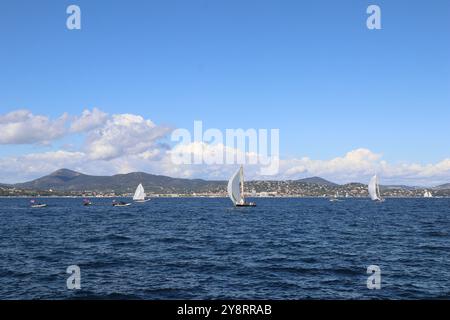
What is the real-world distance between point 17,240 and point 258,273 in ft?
143

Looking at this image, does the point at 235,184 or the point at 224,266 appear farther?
the point at 235,184

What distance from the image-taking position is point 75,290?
104 ft

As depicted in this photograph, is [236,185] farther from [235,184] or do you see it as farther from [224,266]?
[224,266]

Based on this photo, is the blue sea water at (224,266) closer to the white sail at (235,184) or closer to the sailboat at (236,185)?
the white sail at (235,184)

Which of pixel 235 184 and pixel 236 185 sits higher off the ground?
pixel 235 184

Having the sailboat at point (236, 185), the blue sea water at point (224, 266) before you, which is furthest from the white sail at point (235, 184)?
the blue sea water at point (224, 266)

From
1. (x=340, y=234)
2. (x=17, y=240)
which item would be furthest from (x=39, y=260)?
(x=340, y=234)

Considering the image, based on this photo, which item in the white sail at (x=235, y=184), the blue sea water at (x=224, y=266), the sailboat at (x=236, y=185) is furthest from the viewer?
the sailboat at (x=236, y=185)

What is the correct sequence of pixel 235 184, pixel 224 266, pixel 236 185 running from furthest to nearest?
pixel 236 185 → pixel 235 184 → pixel 224 266

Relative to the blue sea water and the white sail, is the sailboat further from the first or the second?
the blue sea water

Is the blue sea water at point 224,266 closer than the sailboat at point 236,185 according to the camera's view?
Yes

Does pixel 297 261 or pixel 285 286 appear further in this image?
pixel 297 261

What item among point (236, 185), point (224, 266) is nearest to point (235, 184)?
point (236, 185)
